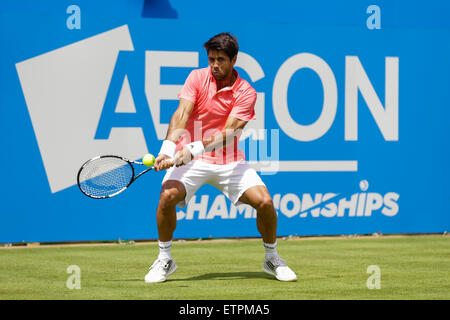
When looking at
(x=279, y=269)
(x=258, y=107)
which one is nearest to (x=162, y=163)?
(x=279, y=269)

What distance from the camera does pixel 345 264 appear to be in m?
6.52

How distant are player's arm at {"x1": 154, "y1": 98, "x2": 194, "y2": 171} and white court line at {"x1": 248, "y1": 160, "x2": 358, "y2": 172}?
2.73m

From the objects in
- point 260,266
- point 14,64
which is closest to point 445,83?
point 260,266

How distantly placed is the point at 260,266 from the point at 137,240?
2.03 metres

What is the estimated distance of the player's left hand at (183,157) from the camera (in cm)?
523

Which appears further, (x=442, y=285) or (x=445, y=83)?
(x=445, y=83)

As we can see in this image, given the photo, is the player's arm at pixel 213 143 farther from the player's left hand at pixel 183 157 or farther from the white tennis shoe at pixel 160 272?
the white tennis shoe at pixel 160 272

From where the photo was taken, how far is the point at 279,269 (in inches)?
215

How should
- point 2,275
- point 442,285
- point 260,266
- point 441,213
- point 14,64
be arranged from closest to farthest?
point 442,285 < point 2,275 < point 260,266 < point 14,64 < point 441,213

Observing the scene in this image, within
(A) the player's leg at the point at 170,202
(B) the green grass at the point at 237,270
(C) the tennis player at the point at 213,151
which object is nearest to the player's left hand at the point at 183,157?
(C) the tennis player at the point at 213,151

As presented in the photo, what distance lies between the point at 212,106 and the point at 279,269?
51.8 inches
